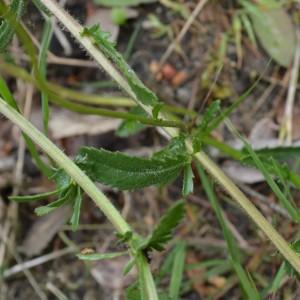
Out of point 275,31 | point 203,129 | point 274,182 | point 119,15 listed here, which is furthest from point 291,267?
point 119,15

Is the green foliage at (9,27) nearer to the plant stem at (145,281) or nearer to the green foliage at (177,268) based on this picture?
the plant stem at (145,281)

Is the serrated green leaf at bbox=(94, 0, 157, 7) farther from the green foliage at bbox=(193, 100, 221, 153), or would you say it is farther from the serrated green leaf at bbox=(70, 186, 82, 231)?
the serrated green leaf at bbox=(70, 186, 82, 231)

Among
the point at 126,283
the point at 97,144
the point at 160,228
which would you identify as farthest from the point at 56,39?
the point at 160,228

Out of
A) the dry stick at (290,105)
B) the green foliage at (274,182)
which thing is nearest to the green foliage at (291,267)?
the green foliage at (274,182)

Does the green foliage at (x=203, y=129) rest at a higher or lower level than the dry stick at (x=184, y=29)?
lower

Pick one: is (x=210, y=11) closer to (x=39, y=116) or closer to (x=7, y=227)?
(x=39, y=116)

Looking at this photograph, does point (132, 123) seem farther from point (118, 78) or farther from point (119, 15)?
point (119, 15)
